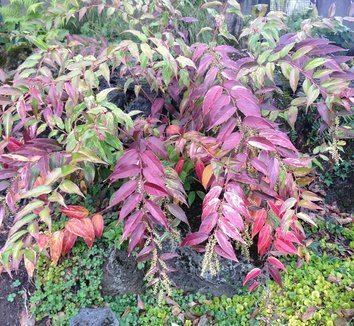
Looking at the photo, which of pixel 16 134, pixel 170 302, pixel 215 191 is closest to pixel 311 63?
pixel 215 191

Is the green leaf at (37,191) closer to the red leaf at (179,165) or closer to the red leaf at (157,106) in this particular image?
the red leaf at (179,165)

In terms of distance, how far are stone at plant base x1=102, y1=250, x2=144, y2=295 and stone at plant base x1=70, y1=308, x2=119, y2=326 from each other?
200 millimetres

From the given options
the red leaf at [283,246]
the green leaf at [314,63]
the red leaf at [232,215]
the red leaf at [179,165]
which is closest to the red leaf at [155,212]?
the red leaf at [232,215]

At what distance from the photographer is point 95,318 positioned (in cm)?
205

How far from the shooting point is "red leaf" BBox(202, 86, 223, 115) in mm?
1807

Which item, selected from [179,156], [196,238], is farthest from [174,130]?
[196,238]

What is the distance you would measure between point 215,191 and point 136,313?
0.93m

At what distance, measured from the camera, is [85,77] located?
6.57 ft

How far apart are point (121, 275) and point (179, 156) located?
721mm

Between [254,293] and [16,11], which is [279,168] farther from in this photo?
[16,11]

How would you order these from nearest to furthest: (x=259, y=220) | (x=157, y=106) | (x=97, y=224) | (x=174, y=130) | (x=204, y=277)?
1. (x=259, y=220)
2. (x=97, y=224)
3. (x=174, y=130)
4. (x=204, y=277)
5. (x=157, y=106)

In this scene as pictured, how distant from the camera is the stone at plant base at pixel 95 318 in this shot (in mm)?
2033

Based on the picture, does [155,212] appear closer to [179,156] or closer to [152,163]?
[152,163]

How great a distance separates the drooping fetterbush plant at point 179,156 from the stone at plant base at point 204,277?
0.09 metres
